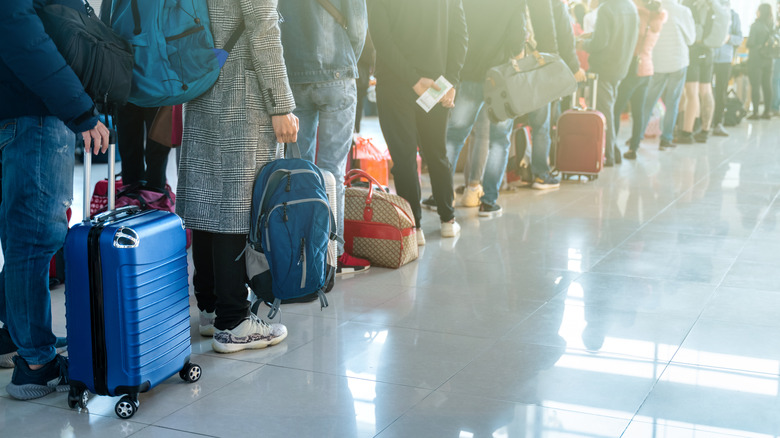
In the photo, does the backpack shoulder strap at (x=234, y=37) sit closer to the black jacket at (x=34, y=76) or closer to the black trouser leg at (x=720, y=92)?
the black jacket at (x=34, y=76)

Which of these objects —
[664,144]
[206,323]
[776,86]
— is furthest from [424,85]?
[776,86]

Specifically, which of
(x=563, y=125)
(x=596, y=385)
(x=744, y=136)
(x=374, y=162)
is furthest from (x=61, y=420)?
(x=744, y=136)

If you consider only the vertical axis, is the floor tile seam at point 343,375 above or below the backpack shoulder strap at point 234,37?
below

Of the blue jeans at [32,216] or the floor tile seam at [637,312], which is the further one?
the floor tile seam at [637,312]

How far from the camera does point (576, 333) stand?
3180 millimetres

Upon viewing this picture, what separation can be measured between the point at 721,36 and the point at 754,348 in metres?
7.45

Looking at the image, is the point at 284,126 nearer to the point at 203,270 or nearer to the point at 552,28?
the point at 203,270

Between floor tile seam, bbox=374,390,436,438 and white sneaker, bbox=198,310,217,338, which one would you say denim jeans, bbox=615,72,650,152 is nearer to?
white sneaker, bbox=198,310,217,338

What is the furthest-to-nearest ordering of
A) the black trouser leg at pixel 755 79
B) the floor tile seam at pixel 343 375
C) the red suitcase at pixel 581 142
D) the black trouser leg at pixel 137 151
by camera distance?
the black trouser leg at pixel 755 79 < the red suitcase at pixel 581 142 < the black trouser leg at pixel 137 151 < the floor tile seam at pixel 343 375

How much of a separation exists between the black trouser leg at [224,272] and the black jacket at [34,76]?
0.68 metres

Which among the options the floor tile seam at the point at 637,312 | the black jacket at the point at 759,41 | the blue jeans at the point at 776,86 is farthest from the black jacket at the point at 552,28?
the blue jeans at the point at 776,86

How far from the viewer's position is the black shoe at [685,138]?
992cm

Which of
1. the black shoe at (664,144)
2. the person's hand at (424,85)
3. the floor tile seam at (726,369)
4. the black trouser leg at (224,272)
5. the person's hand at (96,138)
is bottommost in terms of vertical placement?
the floor tile seam at (726,369)

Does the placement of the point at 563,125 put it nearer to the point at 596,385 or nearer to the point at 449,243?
the point at 449,243
